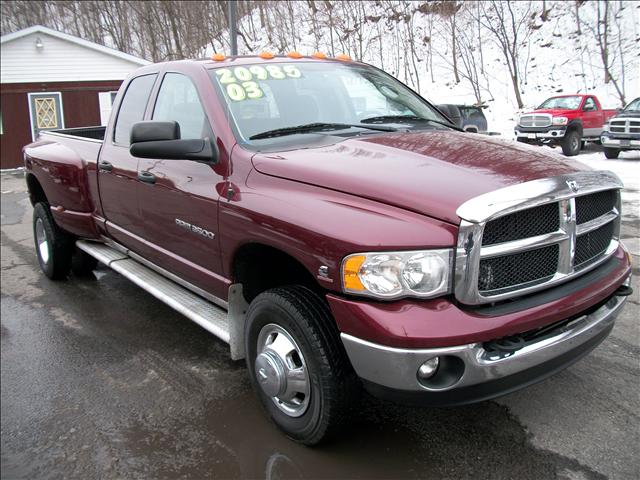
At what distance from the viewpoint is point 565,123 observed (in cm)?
1616

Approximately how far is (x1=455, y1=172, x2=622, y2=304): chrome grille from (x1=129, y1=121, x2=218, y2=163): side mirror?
1555 millimetres

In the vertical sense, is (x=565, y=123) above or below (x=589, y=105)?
below

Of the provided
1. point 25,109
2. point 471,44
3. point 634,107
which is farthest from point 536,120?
point 25,109

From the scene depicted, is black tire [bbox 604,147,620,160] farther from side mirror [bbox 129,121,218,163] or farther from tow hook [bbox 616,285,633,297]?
side mirror [bbox 129,121,218,163]

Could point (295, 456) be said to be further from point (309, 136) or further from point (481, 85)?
point (481, 85)

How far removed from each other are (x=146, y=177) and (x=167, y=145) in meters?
0.77

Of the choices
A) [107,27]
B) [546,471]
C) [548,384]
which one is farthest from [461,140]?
[107,27]

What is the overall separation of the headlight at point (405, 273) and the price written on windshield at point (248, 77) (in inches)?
61.3

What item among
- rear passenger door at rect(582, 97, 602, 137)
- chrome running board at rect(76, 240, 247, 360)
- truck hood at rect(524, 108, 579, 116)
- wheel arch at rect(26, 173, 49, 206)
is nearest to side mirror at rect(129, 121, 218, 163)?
chrome running board at rect(76, 240, 247, 360)

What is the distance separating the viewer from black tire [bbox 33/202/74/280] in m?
Answer: 5.43

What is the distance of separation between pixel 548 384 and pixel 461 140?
61.7 inches

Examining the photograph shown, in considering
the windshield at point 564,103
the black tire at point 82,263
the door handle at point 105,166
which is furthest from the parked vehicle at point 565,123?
the door handle at point 105,166

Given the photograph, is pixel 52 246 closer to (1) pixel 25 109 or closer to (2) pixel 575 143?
(2) pixel 575 143

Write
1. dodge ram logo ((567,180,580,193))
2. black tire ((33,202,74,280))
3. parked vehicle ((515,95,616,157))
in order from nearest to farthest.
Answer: dodge ram logo ((567,180,580,193)) < black tire ((33,202,74,280)) < parked vehicle ((515,95,616,157))
